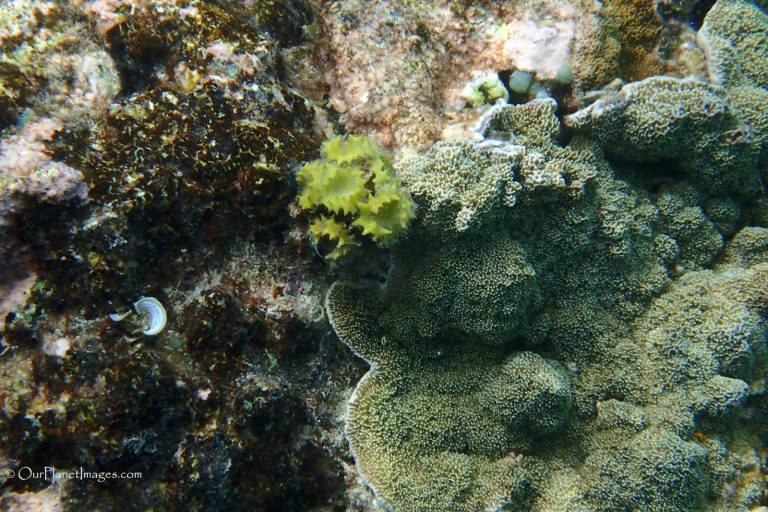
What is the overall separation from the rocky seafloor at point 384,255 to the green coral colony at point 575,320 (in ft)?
0.08

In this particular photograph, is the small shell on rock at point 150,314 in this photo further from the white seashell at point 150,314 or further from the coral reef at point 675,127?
the coral reef at point 675,127

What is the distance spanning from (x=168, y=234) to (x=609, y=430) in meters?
4.08

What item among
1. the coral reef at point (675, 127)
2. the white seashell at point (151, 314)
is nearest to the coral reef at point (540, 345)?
the coral reef at point (675, 127)

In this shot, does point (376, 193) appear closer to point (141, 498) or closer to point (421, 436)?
point (421, 436)

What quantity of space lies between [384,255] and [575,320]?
195 cm

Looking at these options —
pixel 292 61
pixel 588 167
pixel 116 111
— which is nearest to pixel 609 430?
pixel 588 167

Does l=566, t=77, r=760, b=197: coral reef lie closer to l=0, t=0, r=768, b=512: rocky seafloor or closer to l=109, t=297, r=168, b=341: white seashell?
l=0, t=0, r=768, b=512: rocky seafloor

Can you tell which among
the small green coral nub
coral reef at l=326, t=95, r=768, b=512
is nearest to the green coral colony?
coral reef at l=326, t=95, r=768, b=512

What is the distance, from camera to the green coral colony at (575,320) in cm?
359

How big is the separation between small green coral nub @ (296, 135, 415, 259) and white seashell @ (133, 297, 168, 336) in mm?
1205

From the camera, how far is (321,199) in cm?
309

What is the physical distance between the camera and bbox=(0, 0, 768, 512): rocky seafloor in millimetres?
2885

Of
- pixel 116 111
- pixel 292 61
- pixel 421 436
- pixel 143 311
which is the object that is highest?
pixel 292 61

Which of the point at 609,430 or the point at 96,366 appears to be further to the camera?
the point at 609,430
